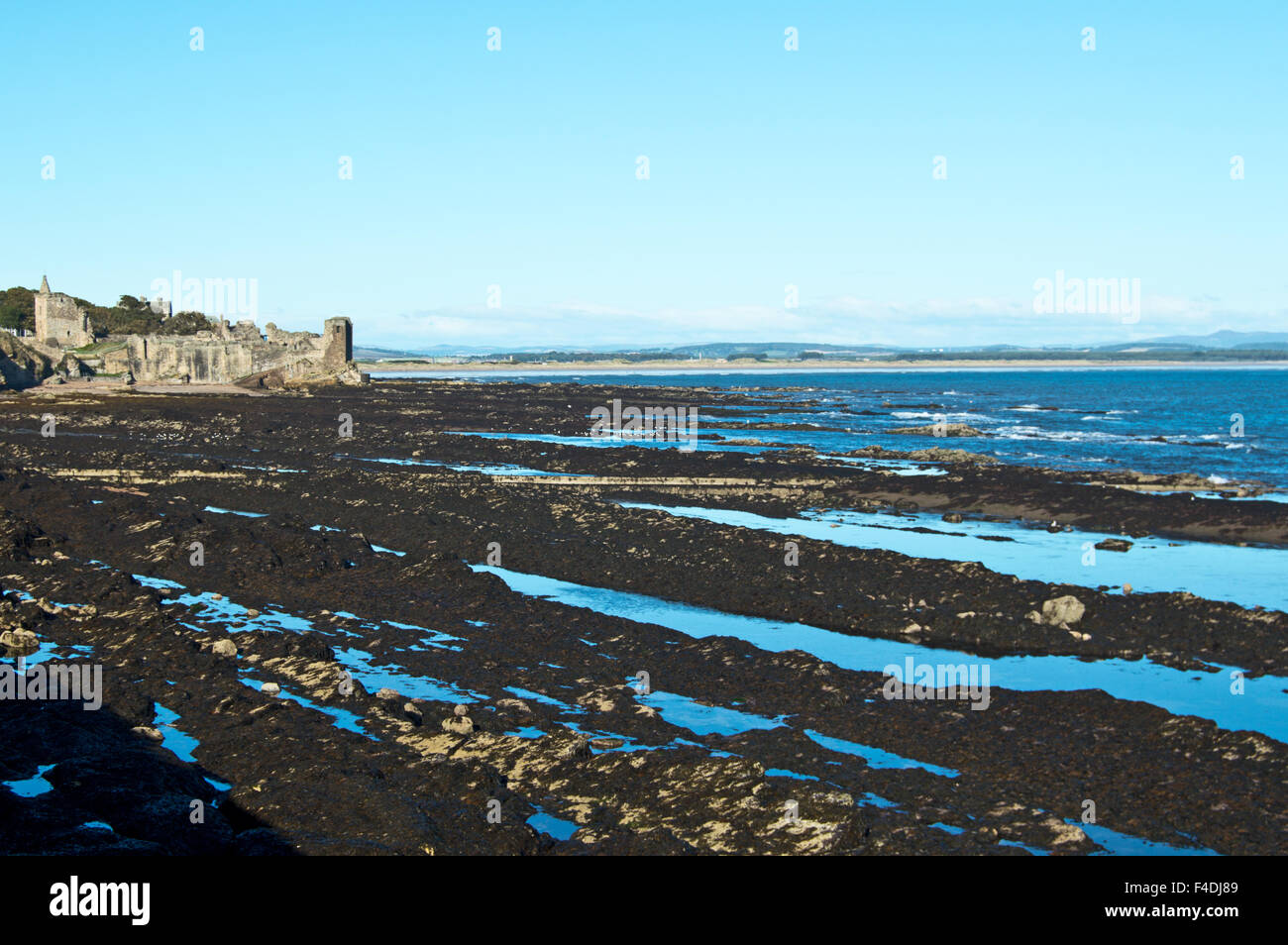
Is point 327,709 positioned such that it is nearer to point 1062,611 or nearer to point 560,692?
point 560,692

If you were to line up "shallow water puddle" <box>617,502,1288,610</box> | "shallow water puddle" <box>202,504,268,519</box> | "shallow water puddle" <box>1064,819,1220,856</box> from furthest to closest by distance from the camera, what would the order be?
"shallow water puddle" <box>202,504,268,519</box>
"shallow water puddle" <box>617,502,1288,610</box>
"shallow water puddle" <box>1064,819,1220,856</box>

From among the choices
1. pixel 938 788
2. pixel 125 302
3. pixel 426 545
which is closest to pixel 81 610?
pixel 426 545

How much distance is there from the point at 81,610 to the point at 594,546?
925 cm

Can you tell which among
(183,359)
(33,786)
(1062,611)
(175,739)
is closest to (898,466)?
(1062,611)

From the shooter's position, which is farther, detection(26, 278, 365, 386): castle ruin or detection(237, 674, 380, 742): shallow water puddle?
detection(26, 278, 365, 386): castle ruin

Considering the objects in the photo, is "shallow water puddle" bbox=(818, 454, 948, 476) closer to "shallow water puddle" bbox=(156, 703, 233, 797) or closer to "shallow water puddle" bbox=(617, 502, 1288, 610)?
"shallow water puddle" bbox=(617, 502, 1288, 610)

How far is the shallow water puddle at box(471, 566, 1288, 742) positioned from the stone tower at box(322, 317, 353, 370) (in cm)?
6959

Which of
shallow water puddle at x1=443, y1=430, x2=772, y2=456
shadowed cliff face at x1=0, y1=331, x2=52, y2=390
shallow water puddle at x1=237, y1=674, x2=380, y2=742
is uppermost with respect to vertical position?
shadowed cliff face at x1=0, y1=331, x2=52, y2=390

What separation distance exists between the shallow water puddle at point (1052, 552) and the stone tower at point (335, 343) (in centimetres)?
5970

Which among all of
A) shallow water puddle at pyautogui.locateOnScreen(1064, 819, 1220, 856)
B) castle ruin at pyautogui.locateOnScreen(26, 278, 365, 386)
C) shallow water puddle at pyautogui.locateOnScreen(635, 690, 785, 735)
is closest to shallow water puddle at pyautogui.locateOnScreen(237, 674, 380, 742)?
shallow water puddle at pyautogui.locateOnScreen(635, 690, 785, 735)

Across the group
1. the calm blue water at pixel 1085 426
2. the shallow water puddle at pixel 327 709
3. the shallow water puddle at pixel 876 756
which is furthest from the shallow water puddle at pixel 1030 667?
the calm blue water at pixel 1085 426

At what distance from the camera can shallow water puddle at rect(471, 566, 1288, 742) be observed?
41.8ft

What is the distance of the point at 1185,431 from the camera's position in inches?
2295

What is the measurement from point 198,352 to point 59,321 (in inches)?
672
